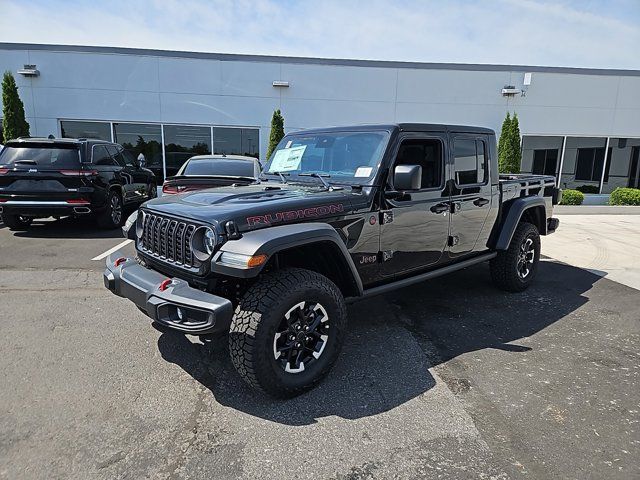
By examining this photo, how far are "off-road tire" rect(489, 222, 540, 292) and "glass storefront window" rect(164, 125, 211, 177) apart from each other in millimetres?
12016

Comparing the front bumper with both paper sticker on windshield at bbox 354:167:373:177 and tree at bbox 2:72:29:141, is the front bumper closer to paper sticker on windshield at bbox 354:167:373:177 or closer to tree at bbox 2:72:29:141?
paper sticker on windshield at bbox 354:167:373:177

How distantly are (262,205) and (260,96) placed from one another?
12.7 meters

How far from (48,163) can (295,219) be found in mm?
6591

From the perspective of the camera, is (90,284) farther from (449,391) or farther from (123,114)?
(123,114)

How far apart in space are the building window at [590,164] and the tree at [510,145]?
4677 millimetres

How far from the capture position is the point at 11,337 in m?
3.79

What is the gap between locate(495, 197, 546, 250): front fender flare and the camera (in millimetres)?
4945

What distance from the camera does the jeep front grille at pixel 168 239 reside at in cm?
297

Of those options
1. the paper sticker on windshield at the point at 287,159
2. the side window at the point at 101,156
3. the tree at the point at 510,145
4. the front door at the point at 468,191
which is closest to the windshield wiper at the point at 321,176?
the paper sticker on windshield at the point at 287,159

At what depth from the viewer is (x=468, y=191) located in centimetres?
443

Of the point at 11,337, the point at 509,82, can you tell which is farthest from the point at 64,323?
the point at 509,82

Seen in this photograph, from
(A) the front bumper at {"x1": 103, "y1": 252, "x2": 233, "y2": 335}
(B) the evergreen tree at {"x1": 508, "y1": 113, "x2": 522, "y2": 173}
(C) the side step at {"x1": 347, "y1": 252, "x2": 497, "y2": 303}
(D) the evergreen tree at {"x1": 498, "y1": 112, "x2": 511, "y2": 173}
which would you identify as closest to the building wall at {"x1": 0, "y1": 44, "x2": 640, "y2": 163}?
(D) the evergreen tree at {"x1": 498, "y1": 112, "x2": 511, "y2": 173}

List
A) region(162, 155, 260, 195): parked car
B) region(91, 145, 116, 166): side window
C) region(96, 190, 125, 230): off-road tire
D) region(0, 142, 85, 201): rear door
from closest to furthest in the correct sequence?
region(162, 155, 260, 195): parked car
region(0, 142, 85, 201): rear door
region(91, 145, 116, 166): side window
region(96, 190, 125, 230): off-road tire

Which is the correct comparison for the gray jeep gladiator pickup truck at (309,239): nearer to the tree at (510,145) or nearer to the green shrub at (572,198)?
the tree at (510,145)
